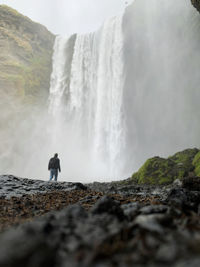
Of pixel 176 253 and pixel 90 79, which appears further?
pixel 90 79

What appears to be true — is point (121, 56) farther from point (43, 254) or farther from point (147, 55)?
point (43, 254)

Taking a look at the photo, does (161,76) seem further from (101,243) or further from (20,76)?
(101,243)

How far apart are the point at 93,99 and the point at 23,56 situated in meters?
20.2

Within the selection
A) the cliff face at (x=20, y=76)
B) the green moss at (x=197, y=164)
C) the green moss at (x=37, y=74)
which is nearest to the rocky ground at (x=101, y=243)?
the green moss at (x=197, y=164)

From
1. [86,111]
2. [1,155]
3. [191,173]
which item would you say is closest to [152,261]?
[191,173]

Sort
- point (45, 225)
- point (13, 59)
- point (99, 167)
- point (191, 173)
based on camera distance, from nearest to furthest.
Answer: point (45, 225) < point (191, 173) < point (99, 167) < point (13, 59)

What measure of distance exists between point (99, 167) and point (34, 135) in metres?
16.6

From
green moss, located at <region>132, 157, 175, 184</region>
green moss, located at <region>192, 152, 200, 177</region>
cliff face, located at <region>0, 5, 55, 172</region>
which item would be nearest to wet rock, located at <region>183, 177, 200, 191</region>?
green moss, located at <region>192, 152, 200, 177</region>

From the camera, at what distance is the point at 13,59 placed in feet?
140

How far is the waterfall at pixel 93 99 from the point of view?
2950cm

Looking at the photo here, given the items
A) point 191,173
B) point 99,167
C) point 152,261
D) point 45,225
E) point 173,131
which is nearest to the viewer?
point 152,261

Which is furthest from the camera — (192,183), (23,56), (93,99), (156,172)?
(23,56)

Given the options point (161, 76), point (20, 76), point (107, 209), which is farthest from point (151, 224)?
point (20, 76)

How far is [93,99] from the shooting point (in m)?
36.1
